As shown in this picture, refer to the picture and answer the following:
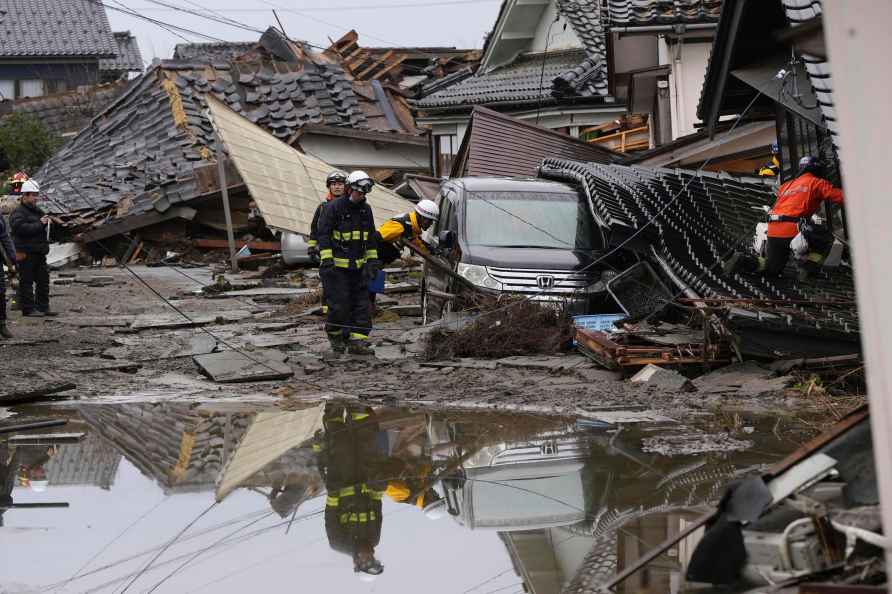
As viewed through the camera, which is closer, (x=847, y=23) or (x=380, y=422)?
(x=847, y=23)

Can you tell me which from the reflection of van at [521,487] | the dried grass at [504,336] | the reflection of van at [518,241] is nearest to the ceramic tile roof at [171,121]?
the reflection of van at [518,241]

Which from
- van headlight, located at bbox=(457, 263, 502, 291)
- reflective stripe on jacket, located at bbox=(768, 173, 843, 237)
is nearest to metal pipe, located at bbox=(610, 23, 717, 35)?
van headlight, located at bbox=(457, 263, 502, 291)

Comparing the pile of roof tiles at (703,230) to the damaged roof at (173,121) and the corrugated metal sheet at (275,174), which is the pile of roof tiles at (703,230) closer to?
the corrugated metal sheet at (275,174)

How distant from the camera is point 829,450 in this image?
3.89 meters

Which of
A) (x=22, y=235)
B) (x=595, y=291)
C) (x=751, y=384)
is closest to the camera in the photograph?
(x=751, y=384)

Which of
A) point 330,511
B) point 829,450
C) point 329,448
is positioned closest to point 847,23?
point 829,450

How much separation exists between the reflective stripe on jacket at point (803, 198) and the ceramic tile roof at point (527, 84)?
15.5m

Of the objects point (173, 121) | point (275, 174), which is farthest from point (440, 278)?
A: point (173, 121)

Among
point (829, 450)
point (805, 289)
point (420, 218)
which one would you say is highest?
point (420, 218)

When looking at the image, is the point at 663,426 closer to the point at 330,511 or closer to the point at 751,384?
the point at 751,384

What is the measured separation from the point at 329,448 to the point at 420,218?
20.7ft

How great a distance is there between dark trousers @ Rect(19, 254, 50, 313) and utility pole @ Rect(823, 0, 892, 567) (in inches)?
549

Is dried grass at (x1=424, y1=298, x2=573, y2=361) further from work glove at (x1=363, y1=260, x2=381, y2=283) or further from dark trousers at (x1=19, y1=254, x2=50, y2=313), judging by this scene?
dark trousers at (x1=19, y1=254, x2=50, y2=313)

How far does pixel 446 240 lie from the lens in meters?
12.5
